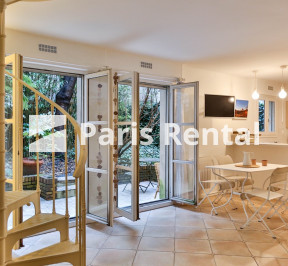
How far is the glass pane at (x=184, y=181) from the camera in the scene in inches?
200

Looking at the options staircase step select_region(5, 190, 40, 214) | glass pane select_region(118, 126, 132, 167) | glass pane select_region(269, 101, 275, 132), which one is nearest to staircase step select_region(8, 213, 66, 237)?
staircase step select_region(5, 190, 40, 214)

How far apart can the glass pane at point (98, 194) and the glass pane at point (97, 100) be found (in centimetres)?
87

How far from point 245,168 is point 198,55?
197 cm

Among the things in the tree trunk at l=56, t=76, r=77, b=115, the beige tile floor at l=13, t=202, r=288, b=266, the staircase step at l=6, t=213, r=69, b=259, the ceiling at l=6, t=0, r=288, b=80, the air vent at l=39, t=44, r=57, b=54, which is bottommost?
the beige tile floor at l=13, t=202, r=288, b=266

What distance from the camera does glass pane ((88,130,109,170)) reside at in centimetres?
424

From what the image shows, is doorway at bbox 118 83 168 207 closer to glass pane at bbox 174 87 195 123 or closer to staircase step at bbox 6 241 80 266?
glass pane at bbox 174 87 195 123

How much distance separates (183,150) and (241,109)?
2163 millimetres

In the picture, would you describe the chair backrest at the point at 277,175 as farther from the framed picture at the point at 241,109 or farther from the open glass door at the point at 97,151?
the framed picture at the point at 241,109

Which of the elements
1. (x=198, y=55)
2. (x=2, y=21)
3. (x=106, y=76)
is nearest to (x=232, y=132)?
(x=198, y=55)

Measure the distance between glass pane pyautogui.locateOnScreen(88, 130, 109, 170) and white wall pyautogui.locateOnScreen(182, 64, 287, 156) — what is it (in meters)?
2.21

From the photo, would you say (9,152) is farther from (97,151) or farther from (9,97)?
(97,151)

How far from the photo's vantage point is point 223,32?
360 cm

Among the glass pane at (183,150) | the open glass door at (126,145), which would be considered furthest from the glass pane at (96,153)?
the glass pane at (183,150)

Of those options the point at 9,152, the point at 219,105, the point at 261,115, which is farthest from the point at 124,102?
the point at 261,115
